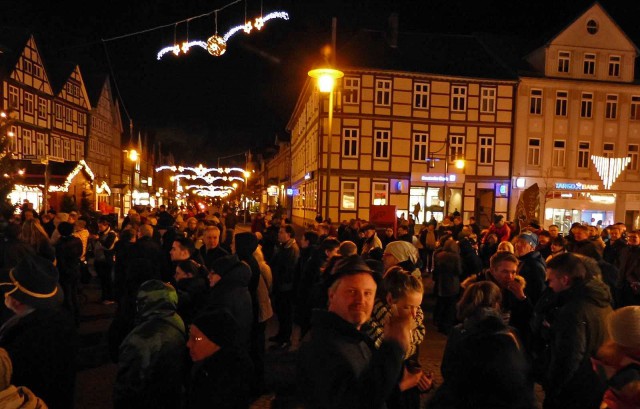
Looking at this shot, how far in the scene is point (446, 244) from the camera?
9039mm

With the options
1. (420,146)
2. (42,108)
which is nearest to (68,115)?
(42,108)

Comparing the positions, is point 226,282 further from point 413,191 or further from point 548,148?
point 548,148

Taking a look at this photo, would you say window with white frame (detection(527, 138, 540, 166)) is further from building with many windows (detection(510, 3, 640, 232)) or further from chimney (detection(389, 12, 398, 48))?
chimney (detection(389, 12, 398, 48))

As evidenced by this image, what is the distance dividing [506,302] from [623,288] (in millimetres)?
4424

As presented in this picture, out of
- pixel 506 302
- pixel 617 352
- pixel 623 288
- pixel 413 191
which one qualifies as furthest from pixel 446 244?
pixel 413 191

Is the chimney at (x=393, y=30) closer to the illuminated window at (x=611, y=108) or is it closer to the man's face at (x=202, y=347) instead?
the illuminated window at (x=611, y=108)

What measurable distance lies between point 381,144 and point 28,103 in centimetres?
2351

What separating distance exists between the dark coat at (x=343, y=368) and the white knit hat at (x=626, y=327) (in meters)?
1.26

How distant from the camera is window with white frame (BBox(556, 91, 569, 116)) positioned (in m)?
31.9

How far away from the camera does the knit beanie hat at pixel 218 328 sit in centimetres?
271

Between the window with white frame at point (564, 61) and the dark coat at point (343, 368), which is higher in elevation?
the window with white frame at point (564, 61)

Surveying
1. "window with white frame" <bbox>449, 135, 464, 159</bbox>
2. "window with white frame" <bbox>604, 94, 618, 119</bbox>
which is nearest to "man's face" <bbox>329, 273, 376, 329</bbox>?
"window with white frame" <bbox>449, 135, 464, 159</bbox>

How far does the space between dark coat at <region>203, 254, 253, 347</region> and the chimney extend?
3008 centimetres

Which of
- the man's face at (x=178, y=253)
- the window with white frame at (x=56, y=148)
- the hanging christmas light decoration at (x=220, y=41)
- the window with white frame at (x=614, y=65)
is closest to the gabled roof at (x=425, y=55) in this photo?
the window with white frame at (x=614, y=65)
